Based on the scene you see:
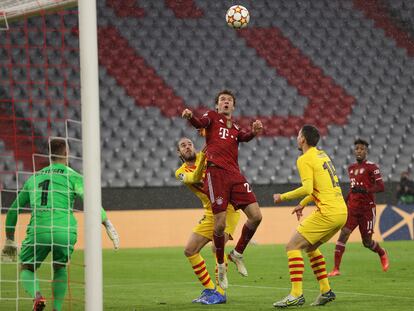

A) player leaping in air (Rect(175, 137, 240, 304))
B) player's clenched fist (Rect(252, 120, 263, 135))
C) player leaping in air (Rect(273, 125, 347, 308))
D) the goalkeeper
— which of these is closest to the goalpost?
the goalkeeper

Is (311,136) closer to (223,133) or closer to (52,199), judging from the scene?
(223,133)

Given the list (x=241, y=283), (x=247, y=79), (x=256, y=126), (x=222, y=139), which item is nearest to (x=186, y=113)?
(x=256, y=126)

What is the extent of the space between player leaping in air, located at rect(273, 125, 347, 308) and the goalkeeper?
6.29 ft

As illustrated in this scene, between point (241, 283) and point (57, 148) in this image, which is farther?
point (241, 283)

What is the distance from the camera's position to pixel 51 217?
777 cm

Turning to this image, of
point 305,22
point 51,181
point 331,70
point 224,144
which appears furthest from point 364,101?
point 51,181

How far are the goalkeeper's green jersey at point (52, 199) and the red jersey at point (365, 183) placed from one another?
682cm

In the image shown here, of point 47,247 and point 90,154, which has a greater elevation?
point 90,154

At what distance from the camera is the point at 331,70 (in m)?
25.4

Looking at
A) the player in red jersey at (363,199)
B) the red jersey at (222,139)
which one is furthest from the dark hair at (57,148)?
the player in red jersey at (363,199)

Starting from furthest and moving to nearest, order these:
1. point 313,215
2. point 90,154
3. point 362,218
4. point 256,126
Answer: point 362,218, point 256,126, point 313,215, point 90,154

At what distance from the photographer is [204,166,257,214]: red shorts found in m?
9.28

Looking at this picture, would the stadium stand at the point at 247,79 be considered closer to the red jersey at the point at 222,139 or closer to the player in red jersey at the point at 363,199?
the player in red jersey at the point at 363,199

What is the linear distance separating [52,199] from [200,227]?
2.26 meters
